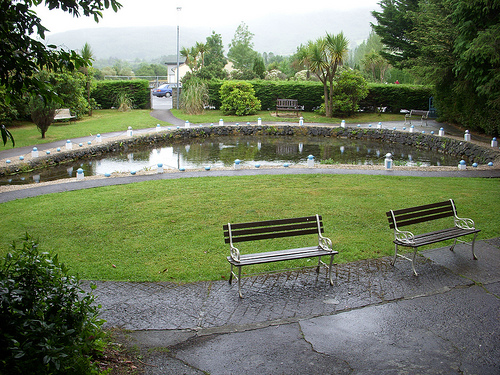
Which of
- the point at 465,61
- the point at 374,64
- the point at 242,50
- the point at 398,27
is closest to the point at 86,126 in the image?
the point at 465,61

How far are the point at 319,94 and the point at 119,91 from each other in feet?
44.6

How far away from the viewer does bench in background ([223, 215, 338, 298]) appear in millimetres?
5203

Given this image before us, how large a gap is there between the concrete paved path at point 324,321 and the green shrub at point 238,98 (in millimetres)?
21588

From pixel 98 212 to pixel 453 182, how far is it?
353 inches

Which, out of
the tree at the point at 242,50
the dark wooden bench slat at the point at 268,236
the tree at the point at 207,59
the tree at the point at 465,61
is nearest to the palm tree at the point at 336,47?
the tree at the point at 465,61

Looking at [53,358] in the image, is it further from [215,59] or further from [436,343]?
[215,59]

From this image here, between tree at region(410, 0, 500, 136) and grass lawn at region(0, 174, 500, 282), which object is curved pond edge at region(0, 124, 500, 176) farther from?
grass lawn at region(0, 174, 500, 282)

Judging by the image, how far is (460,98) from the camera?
2089 cm

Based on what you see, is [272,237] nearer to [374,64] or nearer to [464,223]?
[464,223]

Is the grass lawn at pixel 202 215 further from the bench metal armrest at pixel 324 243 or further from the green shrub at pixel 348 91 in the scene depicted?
the green shrub at pixel 348 91

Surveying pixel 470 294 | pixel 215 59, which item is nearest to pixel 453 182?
pixel 470 294

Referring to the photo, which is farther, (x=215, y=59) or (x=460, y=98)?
(x=215, y=59)

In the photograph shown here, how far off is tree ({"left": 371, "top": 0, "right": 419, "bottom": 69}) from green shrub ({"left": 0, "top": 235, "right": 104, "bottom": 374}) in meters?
28.5

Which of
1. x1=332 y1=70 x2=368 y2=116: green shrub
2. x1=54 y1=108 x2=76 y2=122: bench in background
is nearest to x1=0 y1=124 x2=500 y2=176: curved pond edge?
x1=332 y1=70 x2=368 y2=116: green shrub
